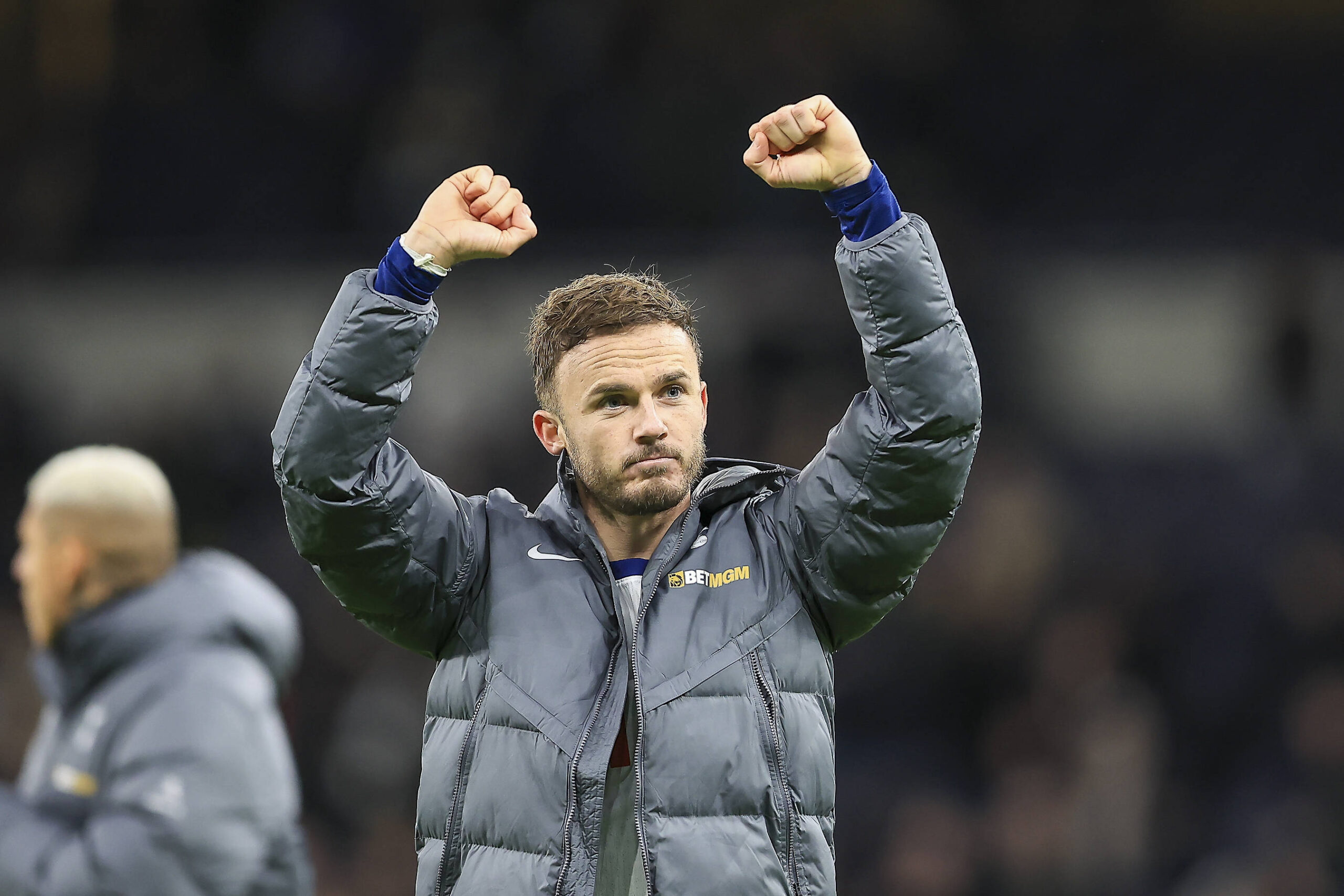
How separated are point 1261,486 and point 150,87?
652cm

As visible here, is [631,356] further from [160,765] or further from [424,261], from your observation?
[160,765]

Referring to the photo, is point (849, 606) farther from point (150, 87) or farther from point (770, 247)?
point (150, 87)

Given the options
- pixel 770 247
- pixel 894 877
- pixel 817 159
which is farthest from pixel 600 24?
pixel 817 159

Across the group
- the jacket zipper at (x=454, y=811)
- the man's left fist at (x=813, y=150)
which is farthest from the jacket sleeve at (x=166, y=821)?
the man's left fist at (x=813, y=150)

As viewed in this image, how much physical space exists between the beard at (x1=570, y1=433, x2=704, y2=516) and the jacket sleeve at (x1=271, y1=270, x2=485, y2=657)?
270 millimetres

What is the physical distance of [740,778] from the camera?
2.65m

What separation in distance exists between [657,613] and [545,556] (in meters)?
0.26

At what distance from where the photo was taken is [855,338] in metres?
7.88

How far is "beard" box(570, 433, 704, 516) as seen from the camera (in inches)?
113

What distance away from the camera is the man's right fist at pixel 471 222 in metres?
2.78

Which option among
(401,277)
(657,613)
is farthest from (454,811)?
(401,277)

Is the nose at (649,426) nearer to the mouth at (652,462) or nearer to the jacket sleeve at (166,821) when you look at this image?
the mouth at (652,462)

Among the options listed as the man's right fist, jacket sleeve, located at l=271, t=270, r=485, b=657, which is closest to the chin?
jacket sleeve, located at l=271, t=270, r=485, b=657

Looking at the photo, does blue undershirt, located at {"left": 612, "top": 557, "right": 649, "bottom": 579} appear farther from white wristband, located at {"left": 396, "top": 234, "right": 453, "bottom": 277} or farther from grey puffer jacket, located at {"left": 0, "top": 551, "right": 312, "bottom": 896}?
grey puffer jacket, located at {"left": 0, "top": 551, "right": 312, "bottom": 896}
